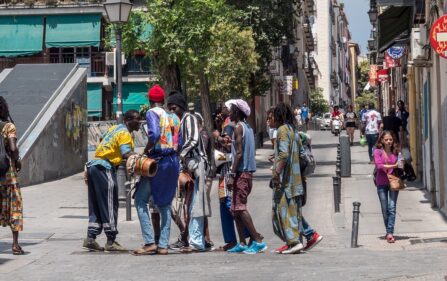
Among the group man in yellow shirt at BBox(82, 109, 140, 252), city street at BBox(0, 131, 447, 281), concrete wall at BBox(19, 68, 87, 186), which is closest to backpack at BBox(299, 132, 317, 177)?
city street at BBox(0, 131, 447, 281)

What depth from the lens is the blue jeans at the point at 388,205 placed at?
14875 millimetres

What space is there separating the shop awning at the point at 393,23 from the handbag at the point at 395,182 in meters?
8.05

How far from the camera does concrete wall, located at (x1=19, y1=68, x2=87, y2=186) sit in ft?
82.4

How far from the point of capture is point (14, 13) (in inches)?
2024

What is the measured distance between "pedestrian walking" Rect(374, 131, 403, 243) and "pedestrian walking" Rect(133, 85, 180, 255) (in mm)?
3263

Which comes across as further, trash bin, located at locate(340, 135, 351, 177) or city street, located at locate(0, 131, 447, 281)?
trash bin, located at locate(340, 135, 351, 177)

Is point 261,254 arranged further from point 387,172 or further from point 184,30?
point 184,30

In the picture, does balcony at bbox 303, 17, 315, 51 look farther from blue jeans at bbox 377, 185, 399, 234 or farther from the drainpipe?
blue jeans at bbox 377, 185, 399, 234

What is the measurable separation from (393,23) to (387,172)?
8624mm

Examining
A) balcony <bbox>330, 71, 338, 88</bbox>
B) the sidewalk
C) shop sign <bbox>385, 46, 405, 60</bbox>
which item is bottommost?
the sidewalk

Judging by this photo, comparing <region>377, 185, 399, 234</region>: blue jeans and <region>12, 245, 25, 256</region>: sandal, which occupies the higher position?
<region>377, 185, 399, 234</region>: blue jeans

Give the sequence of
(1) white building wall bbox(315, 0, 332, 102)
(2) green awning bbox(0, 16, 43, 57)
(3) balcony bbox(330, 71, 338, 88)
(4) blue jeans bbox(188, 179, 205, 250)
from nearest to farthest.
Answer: (4) blue jeans bbox(188, 179, 205, 250)
(2) green awning bbox(0, 16, 43, 57)
(1) white building wall bbox(315, 0, 332, 102)
(3) balcony bbox(330, 71, 338, 88)

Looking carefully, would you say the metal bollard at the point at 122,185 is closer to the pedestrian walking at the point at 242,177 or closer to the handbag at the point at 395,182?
the handbag at the point at 395,182

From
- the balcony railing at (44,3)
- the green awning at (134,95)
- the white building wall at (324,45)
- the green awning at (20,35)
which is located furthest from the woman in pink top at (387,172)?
the white building wall at (324,45)
